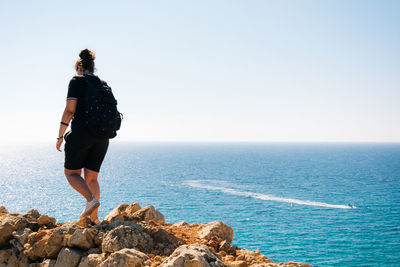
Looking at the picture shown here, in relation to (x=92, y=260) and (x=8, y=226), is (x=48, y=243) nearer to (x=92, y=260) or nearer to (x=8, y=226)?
(x=92, y=260)

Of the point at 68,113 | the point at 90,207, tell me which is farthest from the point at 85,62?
the point at 90,207

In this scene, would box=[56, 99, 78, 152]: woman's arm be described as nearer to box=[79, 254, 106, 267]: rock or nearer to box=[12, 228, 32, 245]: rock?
box=[12, 228, 32, 245]: rock

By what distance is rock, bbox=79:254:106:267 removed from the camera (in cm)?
353

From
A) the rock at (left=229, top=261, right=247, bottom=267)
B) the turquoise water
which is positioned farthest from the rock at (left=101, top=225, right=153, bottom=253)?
the turquoise water

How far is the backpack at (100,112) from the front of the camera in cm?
411

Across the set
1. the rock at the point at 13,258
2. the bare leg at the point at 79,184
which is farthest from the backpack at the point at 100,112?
the rock at the point at 13,258

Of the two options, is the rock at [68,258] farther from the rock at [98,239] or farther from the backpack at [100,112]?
the backpack at [100,112]

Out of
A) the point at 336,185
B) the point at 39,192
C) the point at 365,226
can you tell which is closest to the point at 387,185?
the point at 336,185

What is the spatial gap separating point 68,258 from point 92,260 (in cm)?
40

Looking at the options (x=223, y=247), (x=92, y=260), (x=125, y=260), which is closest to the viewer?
(x=125, y=260)

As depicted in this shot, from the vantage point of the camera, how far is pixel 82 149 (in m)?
4.32

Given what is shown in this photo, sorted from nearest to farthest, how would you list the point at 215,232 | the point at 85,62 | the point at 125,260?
the point at 125,260
the point at 85,62
the point at 215,232

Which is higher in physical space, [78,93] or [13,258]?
[78,93]

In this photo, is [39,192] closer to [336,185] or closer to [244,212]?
[244,212]
